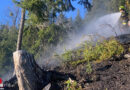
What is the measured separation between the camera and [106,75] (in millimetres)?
4578

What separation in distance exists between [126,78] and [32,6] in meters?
5.59

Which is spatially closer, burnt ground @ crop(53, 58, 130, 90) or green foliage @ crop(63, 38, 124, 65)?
burnt ground @ crop(53, 58, 130, 90)

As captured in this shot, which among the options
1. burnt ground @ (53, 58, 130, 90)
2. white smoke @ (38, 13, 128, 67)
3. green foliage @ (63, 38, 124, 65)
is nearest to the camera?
burnt ground @ (53, 58, 130, 90)

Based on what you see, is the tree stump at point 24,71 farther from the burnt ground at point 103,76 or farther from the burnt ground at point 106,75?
the burnt ground at point 106,75

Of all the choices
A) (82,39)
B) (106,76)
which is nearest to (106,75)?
(106,76)

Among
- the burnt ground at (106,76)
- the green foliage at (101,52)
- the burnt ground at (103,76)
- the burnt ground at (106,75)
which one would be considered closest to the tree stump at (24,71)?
the burnt ground at (103,76)

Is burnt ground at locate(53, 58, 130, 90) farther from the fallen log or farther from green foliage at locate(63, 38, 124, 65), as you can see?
the fallen log

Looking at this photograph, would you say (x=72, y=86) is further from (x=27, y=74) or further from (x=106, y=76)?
(x=27, y=74)

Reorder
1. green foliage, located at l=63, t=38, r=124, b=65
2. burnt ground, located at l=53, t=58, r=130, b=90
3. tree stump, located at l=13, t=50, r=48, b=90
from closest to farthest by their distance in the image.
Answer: burnt ground, located at l=53, t=58, r=130, b=90
tree stump, located at l=13, t=50, r=48, b=90
green foliage, located at l=63, t=38, r=124, b=65

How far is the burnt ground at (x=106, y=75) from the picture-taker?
4.04 metres

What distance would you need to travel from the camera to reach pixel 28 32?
413 inches

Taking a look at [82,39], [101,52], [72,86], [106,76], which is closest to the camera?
[72,86]

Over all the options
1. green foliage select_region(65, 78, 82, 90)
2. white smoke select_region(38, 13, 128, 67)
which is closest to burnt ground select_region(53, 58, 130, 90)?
green foliage select_region(65, 78, 82, 90)

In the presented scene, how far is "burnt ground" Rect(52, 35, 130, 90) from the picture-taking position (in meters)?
4.04
